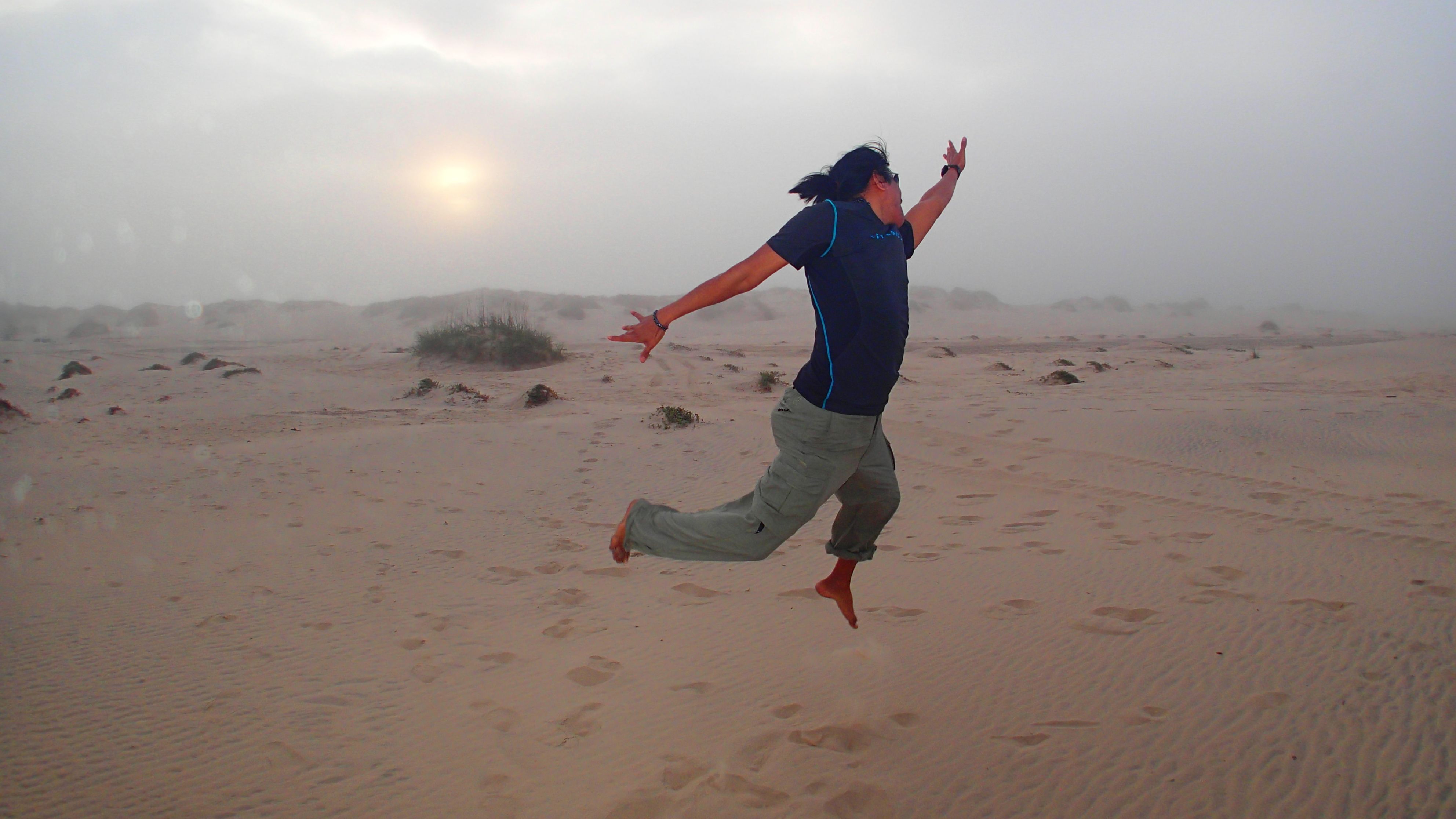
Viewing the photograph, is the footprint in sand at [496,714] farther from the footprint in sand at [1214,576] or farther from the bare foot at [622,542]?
the footprint in sand at [1214,576]

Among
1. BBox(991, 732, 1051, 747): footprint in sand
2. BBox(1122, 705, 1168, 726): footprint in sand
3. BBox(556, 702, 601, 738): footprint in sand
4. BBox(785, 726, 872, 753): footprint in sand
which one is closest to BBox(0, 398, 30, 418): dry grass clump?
BBox(556, 702, 601, 738): footprint in sand

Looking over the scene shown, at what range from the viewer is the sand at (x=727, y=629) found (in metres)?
2.75

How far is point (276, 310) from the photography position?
4697cm

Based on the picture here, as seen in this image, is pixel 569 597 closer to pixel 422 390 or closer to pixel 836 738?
pixel 836 738

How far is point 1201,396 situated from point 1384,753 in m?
10.4

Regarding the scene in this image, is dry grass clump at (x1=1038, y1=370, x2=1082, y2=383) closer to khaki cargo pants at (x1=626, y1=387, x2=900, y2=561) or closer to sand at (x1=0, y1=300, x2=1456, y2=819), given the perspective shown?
sand at (x1=0, y1=300, x2=1456, y2=819)

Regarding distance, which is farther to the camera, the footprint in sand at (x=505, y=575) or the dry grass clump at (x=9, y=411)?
the dry grass clump at (x=9, y=411)

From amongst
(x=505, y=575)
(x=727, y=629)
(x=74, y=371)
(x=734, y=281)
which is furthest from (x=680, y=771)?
(x=74, y=371)

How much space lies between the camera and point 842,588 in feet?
11.8

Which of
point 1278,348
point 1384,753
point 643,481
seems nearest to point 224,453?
point 643,481

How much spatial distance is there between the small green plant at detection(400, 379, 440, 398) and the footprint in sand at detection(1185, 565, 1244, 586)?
38.1ft

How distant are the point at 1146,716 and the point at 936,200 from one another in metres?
2.33

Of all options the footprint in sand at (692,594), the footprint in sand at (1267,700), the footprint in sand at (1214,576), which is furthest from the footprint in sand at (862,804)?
the footprint in sand at (1214,576)

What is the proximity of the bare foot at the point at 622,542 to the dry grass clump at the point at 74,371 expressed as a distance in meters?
17.3
